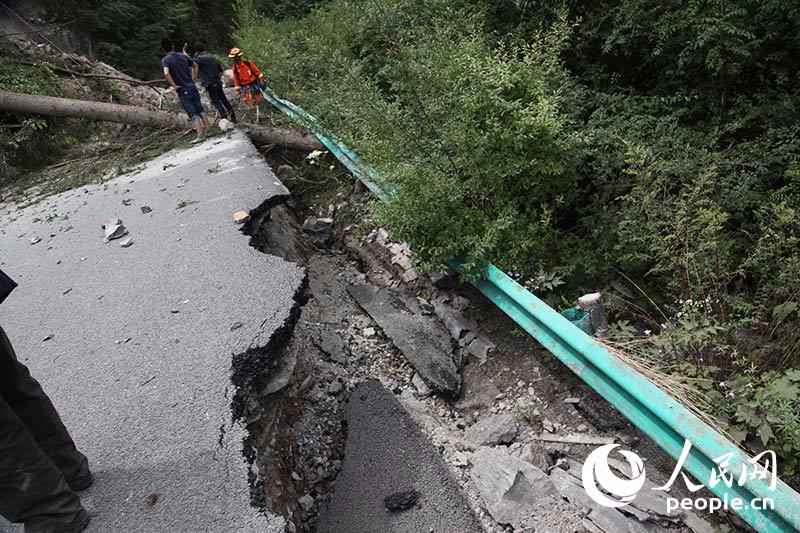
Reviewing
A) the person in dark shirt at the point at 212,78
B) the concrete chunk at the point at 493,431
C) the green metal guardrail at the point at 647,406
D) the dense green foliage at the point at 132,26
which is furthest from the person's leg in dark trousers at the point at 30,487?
the dense green foliage at the point at 132,26

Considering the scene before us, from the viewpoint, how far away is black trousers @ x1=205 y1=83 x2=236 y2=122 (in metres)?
8.97

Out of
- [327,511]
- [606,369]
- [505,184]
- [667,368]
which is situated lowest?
[327,511]

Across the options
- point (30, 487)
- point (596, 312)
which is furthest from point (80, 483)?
point (596, 312)

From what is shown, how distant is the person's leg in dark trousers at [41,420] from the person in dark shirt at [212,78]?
291 inches

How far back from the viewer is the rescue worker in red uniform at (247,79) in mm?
8695

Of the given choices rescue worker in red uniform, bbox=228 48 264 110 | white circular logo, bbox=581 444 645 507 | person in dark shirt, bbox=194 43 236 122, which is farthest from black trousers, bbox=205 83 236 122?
white circular logo, bbox=581 444 645 507

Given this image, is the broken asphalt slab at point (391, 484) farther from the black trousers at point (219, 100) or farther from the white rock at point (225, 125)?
the black trousers at point (219, 100)

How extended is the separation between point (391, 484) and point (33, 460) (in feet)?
6.09

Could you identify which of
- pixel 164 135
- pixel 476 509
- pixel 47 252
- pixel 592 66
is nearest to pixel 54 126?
pixel 164 135

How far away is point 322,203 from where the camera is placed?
670 cm

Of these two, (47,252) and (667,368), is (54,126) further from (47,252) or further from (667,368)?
(667,368)

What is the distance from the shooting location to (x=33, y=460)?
2.23 metres

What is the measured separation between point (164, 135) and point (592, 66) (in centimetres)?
744

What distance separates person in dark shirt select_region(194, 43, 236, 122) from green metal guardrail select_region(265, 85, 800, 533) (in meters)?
7.45
